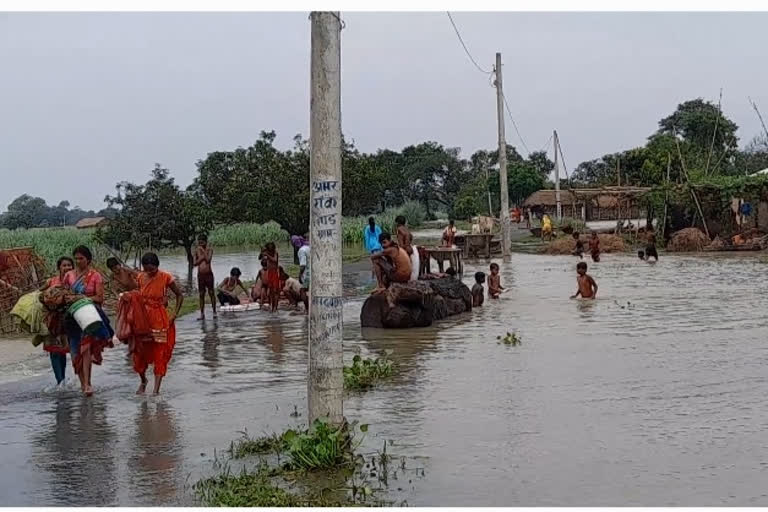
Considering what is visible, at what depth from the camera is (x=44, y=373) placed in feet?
39.1

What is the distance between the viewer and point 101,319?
9875 millimetres

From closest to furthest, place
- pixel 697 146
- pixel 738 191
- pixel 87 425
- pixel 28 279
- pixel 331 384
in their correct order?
1. pixel 331 384
2. pixel 87 425
3. pixel 28 279
4. pixel 738 191
5. pixel 697 146

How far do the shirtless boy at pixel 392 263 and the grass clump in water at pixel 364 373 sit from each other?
15.0 feet

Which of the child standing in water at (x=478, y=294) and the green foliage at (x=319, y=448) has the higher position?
the child standing in water at (x=478, y=294)

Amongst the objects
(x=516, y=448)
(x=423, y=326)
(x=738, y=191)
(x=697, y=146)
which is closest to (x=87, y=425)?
(x=516, y=448)

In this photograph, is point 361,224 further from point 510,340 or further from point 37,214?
point 37,214

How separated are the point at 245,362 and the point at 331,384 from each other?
5521mm

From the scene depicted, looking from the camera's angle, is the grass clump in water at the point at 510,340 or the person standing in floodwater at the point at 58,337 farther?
the grass clump in water at the point at 510,340

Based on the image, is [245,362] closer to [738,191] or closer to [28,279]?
[28,279]

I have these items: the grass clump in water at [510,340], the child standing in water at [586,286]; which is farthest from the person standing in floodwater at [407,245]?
the child standing in water at [586,286]

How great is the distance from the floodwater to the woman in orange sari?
40 cm

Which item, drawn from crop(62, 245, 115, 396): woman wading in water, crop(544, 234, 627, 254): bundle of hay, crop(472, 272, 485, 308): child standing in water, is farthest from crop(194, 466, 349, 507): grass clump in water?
crop(544, 234, 627, 254): bundle of hay

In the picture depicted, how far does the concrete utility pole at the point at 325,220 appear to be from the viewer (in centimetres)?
663

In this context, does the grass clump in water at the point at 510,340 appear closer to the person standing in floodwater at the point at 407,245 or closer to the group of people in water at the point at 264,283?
the person standing in floodwater at the point at 407,245
